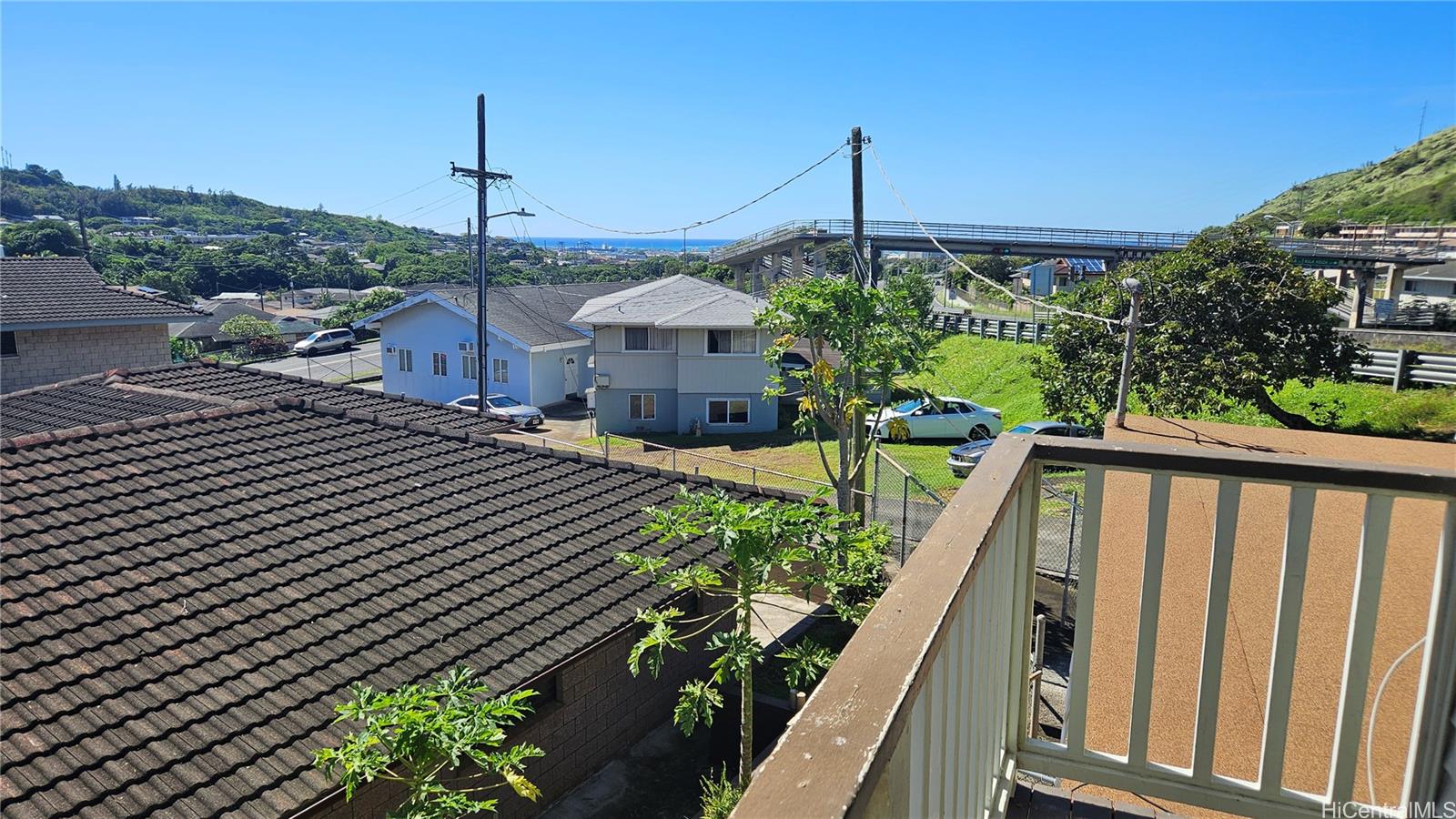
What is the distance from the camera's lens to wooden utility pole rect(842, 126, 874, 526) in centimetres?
1133

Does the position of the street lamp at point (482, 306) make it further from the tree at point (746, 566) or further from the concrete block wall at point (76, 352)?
the tree at point (746, 566)

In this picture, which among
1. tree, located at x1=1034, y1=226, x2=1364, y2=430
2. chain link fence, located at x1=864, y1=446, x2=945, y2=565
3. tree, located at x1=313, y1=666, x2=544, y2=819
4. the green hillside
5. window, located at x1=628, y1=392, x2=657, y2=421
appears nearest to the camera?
tree, located at x1=313, y1=666, x2=544, y2=819

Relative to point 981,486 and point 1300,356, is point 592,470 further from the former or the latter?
point 1300,356

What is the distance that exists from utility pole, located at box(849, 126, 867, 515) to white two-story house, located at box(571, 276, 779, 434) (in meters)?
13.2

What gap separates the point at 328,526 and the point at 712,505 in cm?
344

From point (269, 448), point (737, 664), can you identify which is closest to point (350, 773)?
point (737, 664)

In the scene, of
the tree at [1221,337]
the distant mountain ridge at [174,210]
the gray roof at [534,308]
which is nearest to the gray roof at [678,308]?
the gray roof at [534,308]

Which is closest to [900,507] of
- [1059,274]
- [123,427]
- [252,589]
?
[252,589]

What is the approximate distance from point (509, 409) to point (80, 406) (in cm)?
1855

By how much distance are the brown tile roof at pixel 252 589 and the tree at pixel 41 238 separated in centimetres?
7340

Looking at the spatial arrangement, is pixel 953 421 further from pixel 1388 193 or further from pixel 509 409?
pixel 1388 193

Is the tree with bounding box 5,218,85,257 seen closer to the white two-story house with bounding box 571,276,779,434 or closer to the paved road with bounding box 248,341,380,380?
the paved road with bounding box 248,341,380,380

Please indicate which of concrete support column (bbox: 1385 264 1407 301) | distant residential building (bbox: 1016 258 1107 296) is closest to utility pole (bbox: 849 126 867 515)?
concrete support column (bbox: 1385 264 1407 301)

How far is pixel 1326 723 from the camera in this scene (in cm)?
246
